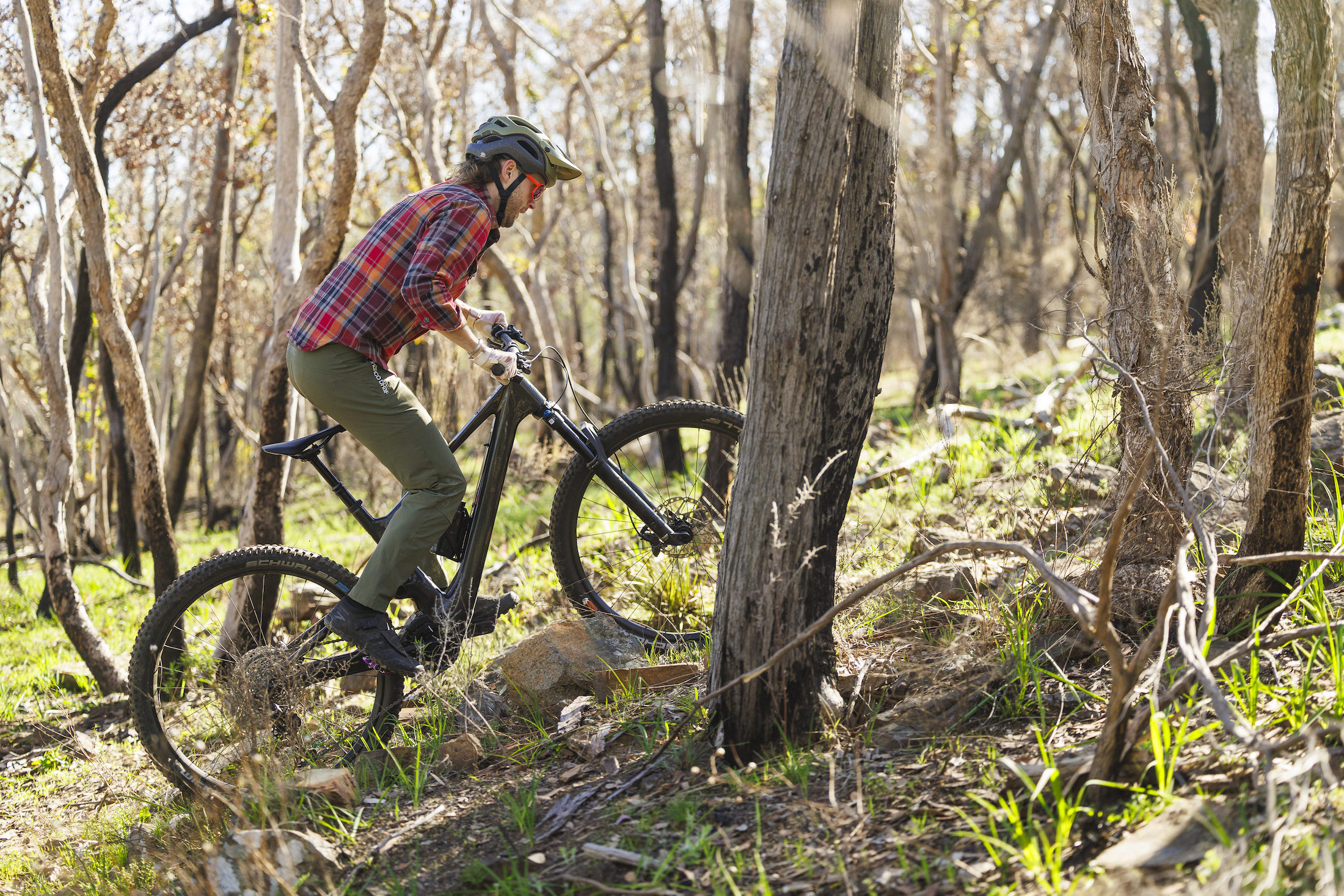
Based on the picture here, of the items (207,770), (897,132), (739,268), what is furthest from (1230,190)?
(207,770)

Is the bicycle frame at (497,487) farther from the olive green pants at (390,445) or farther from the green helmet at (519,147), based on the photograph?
the green helmet at (519,147)

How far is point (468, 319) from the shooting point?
4062 millimetres

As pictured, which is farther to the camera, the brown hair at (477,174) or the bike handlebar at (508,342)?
the bike handlebar at (508,342)

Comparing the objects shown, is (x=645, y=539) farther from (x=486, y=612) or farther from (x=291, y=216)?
(x=291, y=216)

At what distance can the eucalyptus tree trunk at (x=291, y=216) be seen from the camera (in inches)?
215

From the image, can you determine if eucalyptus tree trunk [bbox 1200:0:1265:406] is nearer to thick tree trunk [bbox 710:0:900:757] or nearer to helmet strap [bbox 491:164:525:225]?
thick tree trunk [bbox 710:0:900:757]

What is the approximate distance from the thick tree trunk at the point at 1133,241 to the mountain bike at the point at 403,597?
59.5 inches

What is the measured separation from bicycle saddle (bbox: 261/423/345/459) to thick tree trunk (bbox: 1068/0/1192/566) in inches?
118

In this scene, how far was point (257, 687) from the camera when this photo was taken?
3.62 meters

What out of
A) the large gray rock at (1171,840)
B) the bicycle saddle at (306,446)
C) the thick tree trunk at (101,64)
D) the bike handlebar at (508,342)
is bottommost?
the large gray rock at (1171,840)

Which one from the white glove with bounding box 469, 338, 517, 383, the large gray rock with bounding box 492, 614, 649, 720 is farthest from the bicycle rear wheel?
the white glove with bounding box 469, 338, 517, 383

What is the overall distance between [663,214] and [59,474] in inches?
253

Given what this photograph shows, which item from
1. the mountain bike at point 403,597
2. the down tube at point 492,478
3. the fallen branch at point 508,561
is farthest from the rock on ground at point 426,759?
the fallen branch at point 508,561

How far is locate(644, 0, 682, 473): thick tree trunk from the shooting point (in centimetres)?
993
